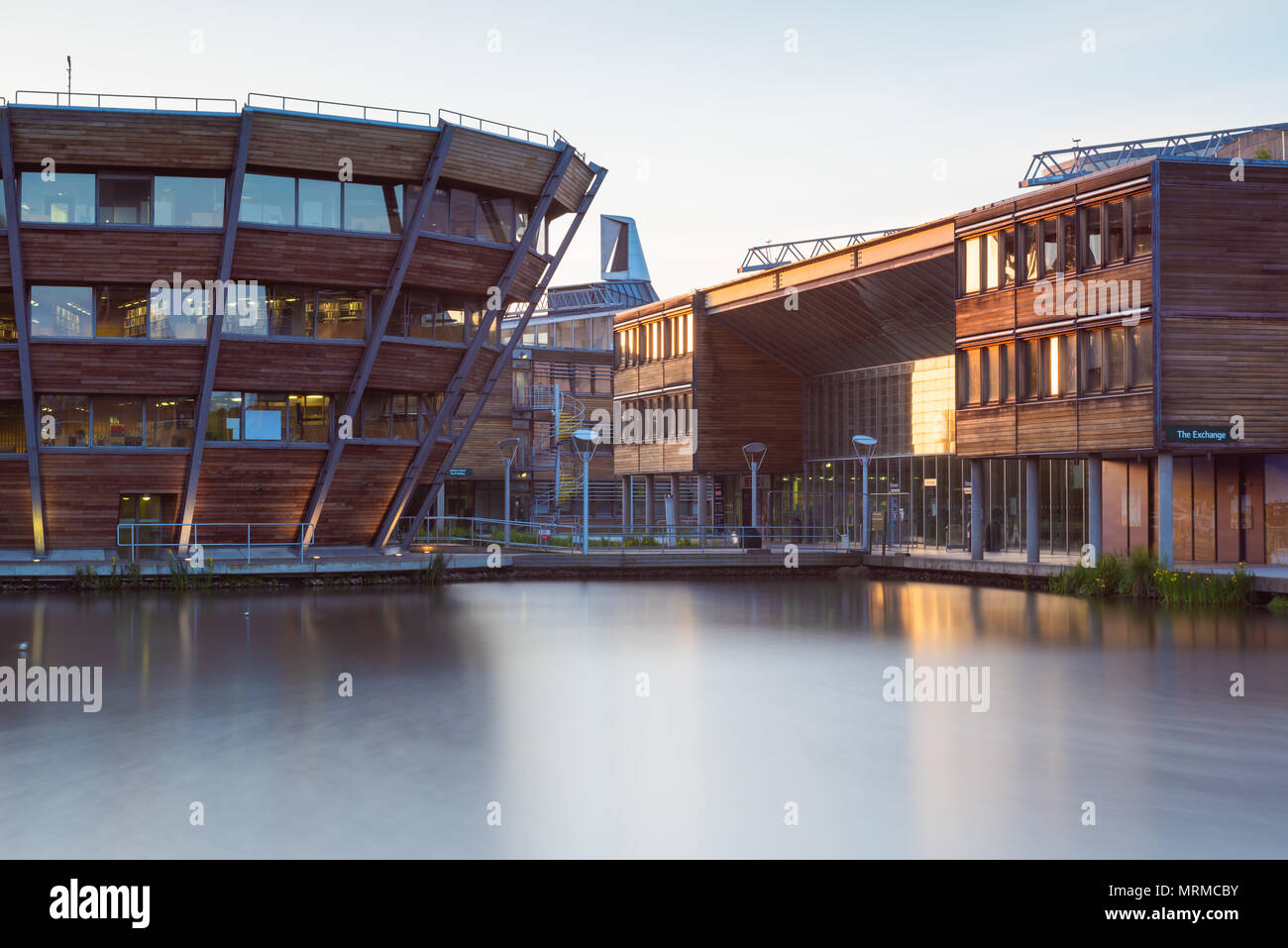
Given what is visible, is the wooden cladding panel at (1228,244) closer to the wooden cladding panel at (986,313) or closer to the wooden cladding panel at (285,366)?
the wooden cladding panel at (986,313)

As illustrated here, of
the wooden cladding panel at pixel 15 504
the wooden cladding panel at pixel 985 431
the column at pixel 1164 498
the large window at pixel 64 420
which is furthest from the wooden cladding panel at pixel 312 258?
the column at pixel 1164 498

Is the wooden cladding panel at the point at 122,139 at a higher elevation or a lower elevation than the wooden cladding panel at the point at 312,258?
higher

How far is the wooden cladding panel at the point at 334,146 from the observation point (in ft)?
103

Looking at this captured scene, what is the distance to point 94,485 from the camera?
33.9 m

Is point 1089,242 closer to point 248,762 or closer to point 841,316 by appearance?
point 841,316

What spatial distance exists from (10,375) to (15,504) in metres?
3.49

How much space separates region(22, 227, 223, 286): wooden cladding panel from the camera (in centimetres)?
3136

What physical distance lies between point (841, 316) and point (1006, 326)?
11514 millimetres

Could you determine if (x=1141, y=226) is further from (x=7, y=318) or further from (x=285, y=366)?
(x=7, y=318)

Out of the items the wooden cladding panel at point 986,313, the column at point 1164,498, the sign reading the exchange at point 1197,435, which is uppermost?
the wooden cladding panel at point 986,313

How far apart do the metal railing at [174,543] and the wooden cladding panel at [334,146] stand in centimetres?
969

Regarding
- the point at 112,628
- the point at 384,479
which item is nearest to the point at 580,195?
the point at 384,479

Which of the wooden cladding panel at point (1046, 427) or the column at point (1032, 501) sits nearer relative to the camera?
the wooden cladding panel at point (1046, 427)

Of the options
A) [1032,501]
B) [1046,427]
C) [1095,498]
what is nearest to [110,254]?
[1046,427]
